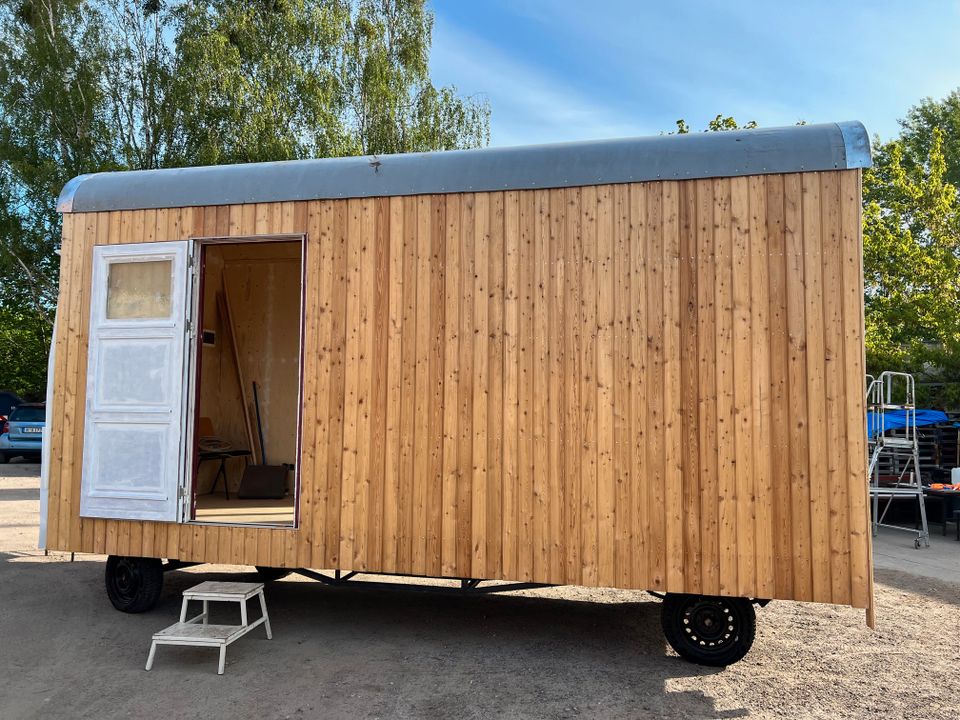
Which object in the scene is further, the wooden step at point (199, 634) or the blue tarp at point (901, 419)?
the blue tarp at point (901, 419)

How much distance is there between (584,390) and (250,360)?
4.45 metres

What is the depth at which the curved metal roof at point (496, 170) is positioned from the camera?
171 inches

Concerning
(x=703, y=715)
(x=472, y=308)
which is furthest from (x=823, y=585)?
(x=472, y=308)

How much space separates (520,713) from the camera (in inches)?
150

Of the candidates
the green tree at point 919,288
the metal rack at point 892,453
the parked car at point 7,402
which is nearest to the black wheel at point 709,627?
the metal rack at point 892,453

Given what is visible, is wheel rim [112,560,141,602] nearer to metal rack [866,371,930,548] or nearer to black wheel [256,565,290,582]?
black wheel [256,565,290,582]

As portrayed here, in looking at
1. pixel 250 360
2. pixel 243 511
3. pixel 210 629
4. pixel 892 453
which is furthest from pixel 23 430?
pixel 892 453

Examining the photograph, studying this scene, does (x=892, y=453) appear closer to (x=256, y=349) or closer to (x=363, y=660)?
(x=256, y=349)

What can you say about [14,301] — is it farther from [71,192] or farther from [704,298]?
[704,298]

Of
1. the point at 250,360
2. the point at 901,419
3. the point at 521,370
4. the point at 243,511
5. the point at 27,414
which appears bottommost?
the point at 243,511

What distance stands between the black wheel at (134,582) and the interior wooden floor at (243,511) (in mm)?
472

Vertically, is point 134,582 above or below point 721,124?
below

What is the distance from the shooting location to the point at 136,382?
525 cm

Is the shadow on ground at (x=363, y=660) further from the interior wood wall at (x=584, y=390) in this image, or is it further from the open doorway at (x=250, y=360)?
the open doorway at (x=250, y=360)
